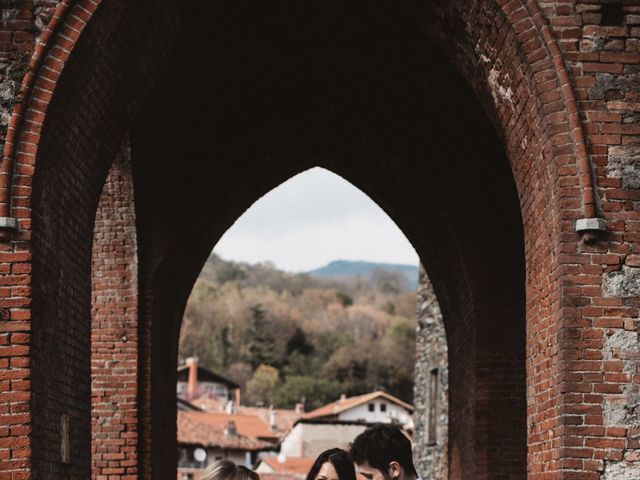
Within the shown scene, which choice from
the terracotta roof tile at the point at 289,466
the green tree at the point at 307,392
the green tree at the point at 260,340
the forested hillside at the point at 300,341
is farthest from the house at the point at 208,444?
the green tree at the point at 260,340

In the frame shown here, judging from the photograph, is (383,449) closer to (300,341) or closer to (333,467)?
(333,467)

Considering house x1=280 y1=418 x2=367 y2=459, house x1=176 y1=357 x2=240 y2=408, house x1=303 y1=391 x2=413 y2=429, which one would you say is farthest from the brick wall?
house x1=176 y1=357 x2=240 y2=408

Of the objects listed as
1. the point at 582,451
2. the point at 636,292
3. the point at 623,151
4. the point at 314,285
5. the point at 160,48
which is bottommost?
the point at 582,451

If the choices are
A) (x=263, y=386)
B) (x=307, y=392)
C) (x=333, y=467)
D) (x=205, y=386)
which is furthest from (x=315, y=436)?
(x=333, y=467)

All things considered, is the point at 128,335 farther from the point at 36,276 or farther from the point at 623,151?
the point at 623,151

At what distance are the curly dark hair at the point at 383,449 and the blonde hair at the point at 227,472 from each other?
963 millimetres

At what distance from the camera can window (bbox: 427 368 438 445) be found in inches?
869

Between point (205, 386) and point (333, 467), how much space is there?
8177 cm

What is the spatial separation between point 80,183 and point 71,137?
517mm

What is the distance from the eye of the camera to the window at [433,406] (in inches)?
869

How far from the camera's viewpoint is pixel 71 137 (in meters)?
8.81

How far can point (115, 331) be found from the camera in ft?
43.3

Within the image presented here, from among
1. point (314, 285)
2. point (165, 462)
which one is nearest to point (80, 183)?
point (165, 462)

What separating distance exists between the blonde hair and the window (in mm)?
16976
